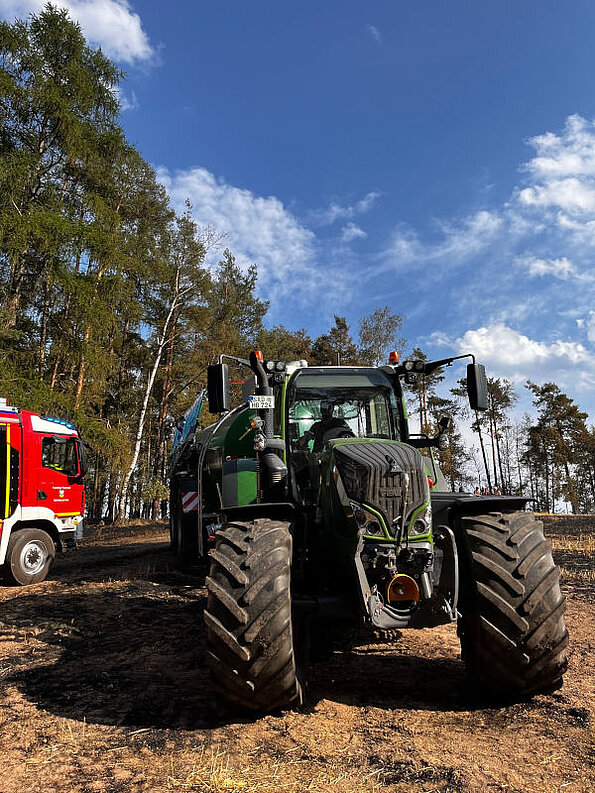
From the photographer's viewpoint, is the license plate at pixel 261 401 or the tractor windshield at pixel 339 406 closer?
the license plate at pixel 261 401

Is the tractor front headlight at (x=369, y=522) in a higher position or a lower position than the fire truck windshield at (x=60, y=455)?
lower

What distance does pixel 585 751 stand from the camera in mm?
2955

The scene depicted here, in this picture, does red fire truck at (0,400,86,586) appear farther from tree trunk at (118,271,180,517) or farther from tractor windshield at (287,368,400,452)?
tree trunk at (118,271,180,517)

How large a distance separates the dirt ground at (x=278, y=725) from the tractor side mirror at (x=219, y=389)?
2143 millimetres

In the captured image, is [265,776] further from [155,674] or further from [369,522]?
[155,674]

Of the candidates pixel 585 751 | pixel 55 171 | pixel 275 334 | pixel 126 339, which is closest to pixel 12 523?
pixel 585 751

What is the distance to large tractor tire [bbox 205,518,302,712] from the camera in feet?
10.5

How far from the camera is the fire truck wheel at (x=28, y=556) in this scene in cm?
879

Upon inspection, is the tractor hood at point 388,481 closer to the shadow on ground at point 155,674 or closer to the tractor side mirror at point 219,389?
the shadow on ground at point 155,674

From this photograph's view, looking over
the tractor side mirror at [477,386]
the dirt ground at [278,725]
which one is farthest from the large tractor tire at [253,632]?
the tractor side mirror at [477,386]

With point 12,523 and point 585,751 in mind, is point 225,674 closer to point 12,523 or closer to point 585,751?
point 585,751

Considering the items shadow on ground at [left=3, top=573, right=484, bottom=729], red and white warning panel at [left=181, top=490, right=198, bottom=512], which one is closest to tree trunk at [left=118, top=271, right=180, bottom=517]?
red and white warning panel at [left=181, top=490, right=198, bottom=512]

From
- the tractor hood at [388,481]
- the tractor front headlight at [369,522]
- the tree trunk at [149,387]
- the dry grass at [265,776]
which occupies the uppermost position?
the tree trunk at [149,387]

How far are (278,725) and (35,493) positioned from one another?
7325 mm
